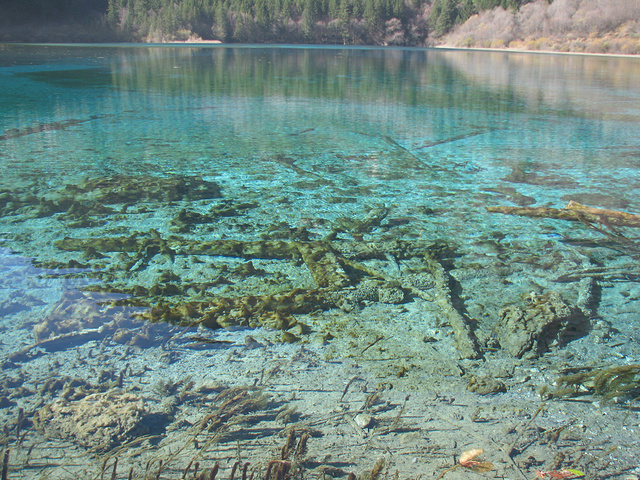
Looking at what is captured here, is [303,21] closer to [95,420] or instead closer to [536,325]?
[536,325]

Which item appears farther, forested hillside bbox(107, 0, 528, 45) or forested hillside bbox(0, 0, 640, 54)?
forested hillside bbox(107, 0, 528, 45)

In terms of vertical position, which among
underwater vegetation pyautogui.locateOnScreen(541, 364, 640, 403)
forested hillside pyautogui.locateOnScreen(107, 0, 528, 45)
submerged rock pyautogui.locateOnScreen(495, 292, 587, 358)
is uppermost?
forested hillside pyautogui.locateOnScreen(107, 0, 528, 45)

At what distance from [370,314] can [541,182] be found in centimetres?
187

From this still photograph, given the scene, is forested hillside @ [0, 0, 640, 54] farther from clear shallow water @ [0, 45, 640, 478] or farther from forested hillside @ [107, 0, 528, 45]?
clear shallow water @ [0, 45, 640, 478]

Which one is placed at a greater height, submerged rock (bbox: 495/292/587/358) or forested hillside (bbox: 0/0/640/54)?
forested hillside (bbox: 0/0/640/54)

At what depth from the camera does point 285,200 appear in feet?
Answer: 9.05

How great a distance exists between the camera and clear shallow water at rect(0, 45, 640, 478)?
1780mm

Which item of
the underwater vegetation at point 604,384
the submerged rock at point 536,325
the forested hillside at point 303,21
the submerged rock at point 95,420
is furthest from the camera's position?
the forested hillside at point 303,21

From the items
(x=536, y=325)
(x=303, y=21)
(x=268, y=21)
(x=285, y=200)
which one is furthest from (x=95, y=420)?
(x=268, y=21)

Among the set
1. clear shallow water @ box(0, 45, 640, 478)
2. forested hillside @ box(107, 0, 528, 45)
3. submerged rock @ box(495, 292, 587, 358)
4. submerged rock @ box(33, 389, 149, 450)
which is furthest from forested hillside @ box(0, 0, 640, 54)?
submerged rock @ box(33, 389, 149, 450)

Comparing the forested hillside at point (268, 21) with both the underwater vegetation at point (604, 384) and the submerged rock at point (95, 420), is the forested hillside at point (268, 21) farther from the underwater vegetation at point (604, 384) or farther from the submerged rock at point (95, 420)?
the submerged rock at point (95, 420)

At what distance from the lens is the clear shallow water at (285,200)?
178cm

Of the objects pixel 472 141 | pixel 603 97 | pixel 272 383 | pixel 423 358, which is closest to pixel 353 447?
pixel 272 383

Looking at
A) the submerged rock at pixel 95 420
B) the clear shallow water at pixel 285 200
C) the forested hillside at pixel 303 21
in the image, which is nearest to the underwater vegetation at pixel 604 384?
the clear shallow water at pixel 285 200
